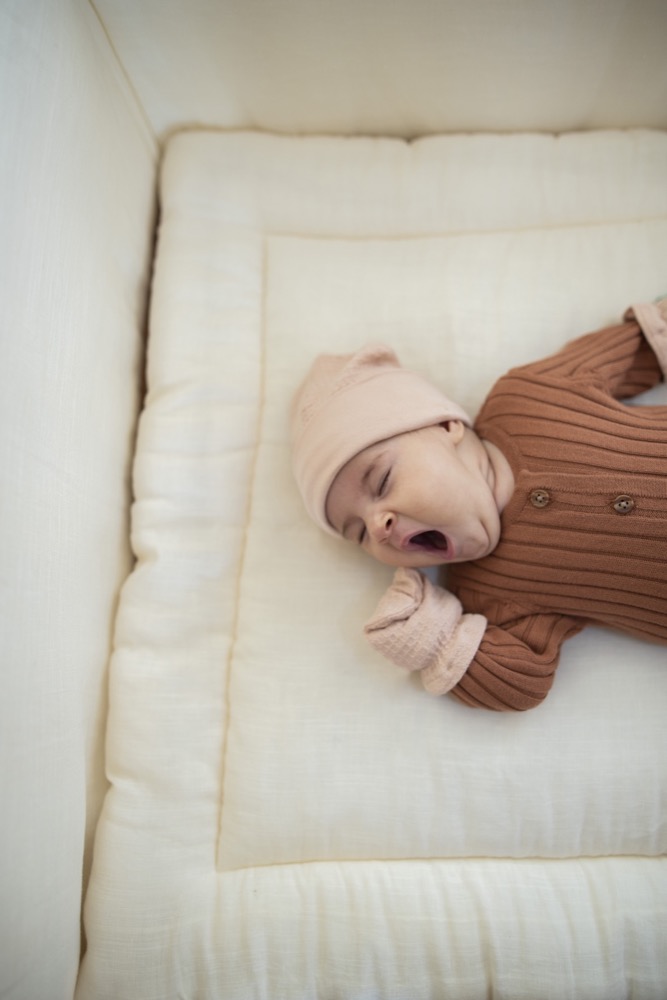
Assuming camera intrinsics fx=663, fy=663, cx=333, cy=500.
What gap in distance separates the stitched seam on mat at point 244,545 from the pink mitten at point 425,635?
0.82ft

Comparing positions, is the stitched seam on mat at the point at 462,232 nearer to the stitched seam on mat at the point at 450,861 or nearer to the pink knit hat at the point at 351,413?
the pink knit hat at the point at 351,413

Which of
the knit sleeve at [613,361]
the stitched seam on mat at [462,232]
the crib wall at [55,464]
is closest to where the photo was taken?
the crib wall at [55,464]

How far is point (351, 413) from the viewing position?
0.94 meters

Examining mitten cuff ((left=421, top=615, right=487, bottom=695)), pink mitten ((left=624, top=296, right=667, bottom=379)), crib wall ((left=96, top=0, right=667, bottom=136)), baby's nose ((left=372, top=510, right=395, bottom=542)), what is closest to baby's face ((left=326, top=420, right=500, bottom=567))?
baby's nose ((left=372, top=510, right=395, bottom=542))

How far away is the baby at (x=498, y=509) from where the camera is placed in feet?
2.99

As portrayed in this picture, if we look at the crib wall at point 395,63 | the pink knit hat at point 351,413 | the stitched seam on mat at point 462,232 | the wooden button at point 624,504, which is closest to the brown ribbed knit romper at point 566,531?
the wooden button at point 624,504

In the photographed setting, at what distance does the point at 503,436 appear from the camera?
3.29 feet

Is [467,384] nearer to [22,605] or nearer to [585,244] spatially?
[585,244]

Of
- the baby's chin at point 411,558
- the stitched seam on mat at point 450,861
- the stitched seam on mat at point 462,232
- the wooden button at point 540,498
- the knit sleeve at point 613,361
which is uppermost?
the stitched seam on mat at point 462,232

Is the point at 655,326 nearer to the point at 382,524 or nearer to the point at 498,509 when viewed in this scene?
the point at 498,509

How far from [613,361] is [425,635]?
0.52m

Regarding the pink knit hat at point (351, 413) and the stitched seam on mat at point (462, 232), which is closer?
the pink knit hat at point (351, 413)

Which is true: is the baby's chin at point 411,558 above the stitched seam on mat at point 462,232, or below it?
below

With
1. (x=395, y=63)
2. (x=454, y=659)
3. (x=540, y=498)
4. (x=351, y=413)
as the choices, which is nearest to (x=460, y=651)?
(x=454, y=659)
